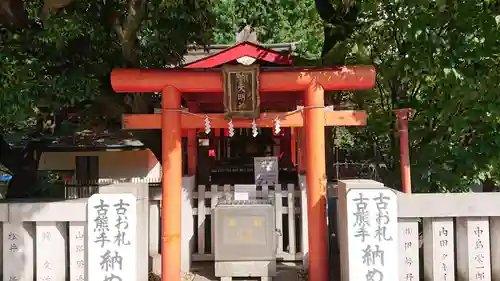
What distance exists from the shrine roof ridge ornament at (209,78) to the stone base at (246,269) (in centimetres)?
254

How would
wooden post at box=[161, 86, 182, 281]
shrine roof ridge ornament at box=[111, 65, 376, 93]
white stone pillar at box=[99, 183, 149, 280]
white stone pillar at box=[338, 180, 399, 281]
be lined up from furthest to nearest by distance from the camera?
shrine roof ridge ornament at box=[111, 65, 376, 93], wooden post at box=[161, 86, 182, 281], white stone pillar at box=[99, 183, 149, 280], white stone pillar at box=[338, 180, 399, 281]

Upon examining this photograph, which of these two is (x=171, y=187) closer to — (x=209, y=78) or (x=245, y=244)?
(x=245, y=244)

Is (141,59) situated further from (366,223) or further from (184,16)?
(366,223)

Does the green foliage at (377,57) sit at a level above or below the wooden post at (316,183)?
above

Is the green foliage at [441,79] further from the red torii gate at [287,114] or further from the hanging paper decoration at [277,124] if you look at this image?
the hanging paper decoration at [277,124]

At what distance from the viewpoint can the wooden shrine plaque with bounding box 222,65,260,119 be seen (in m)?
6.83

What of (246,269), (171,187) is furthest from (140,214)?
(246,269)

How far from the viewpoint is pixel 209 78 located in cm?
691

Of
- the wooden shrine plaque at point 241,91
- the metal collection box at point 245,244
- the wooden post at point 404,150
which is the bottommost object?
the metal collection box at point 245,244

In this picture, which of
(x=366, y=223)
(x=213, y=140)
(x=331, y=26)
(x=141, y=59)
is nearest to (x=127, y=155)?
(x=213, y=140)

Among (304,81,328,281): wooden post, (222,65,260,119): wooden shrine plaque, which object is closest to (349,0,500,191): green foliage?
(304,81,328,281): wooden post

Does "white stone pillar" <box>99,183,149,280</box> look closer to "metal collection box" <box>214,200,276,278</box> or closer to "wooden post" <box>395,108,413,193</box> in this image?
"metal collection box" <box>214,200,276,278</box>

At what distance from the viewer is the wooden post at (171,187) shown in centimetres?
662

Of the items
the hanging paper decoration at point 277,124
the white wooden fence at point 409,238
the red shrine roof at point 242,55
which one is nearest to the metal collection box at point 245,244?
the hanging paper decoration at point 277,124
